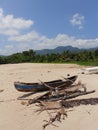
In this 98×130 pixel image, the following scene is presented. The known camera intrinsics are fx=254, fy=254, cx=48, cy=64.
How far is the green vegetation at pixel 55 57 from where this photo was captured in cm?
3891

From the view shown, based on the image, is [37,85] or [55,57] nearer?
[37,85]

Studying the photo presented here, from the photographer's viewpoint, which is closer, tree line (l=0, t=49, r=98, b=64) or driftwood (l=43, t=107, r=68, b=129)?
driftwood (l=43, t=107, r=68, b=129)

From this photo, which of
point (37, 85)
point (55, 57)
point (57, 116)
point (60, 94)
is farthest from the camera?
point (55, 57)

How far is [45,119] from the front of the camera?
32.8 feet

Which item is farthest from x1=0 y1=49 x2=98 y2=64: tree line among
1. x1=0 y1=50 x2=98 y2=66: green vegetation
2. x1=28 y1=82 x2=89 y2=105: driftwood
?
x1=28 y1=82 x2=89 y2=105: driftwood

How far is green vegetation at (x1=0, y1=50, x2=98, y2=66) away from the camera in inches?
1532

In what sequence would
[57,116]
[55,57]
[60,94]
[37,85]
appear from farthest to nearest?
[55,57], [37,85], [60,94], [57,116]

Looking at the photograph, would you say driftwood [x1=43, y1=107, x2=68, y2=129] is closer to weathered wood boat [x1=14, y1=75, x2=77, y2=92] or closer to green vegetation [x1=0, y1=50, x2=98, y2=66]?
weathered wood boat [x1=14, y1=75, x2=77, y2=92]

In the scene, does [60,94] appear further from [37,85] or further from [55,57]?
[55,57]

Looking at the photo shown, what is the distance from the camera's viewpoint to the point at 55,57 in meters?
42.7

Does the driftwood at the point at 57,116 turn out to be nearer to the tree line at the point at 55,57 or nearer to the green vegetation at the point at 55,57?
the green vegetation at the point at 55,57

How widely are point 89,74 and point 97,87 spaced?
5247 mm

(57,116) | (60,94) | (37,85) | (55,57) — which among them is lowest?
(57,116)

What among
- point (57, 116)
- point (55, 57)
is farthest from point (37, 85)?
point (55, 57)
